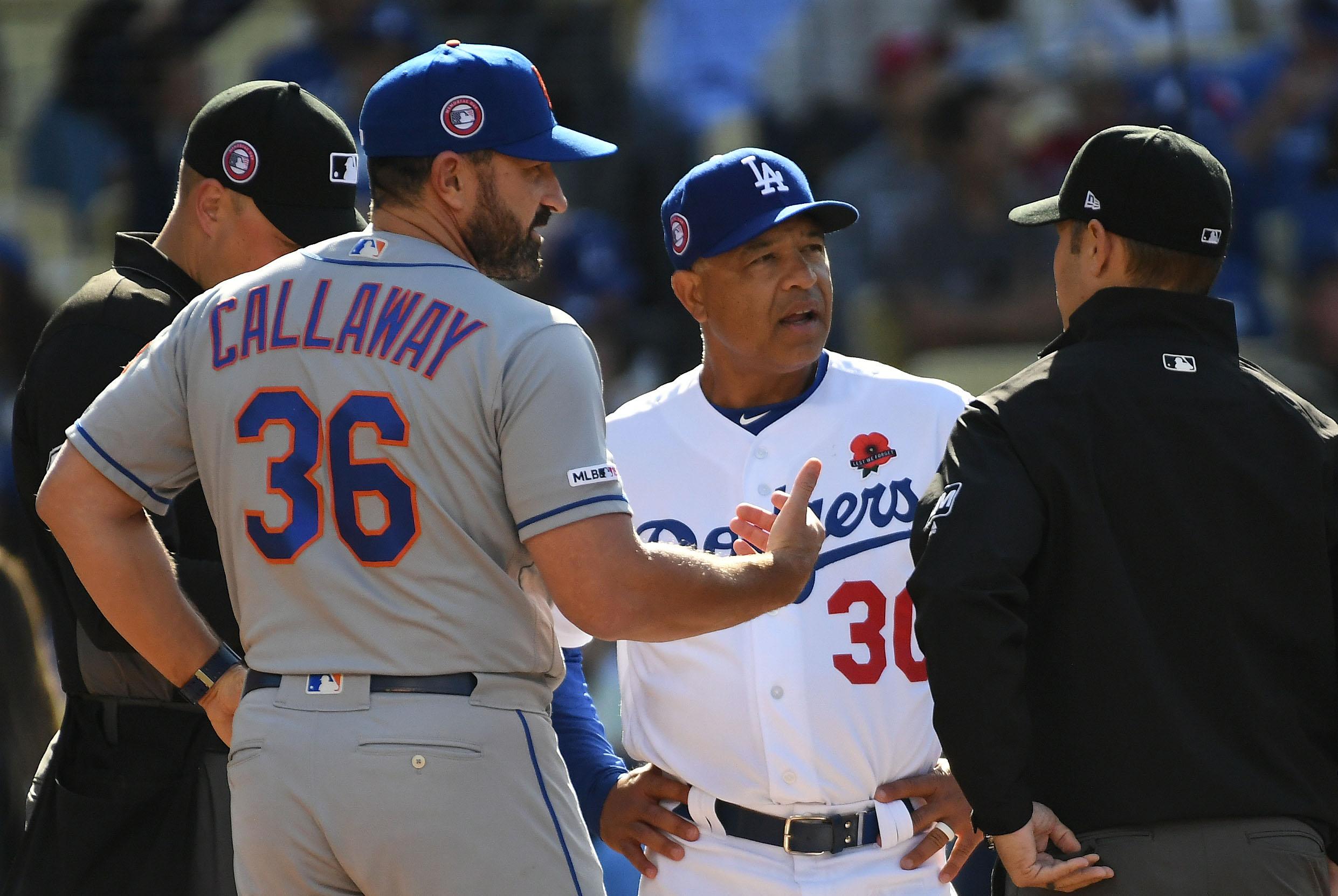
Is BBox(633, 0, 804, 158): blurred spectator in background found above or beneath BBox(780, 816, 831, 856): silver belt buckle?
above

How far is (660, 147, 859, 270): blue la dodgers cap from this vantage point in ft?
9.34

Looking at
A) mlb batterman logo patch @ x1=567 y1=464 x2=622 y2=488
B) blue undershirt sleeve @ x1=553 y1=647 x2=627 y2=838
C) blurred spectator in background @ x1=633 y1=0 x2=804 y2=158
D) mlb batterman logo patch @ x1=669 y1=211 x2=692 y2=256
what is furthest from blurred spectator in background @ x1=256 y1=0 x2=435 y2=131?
mlb batterman logo patch @ x1=567 y1=464 x2=622 y2=488

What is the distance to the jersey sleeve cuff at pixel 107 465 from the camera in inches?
81.8

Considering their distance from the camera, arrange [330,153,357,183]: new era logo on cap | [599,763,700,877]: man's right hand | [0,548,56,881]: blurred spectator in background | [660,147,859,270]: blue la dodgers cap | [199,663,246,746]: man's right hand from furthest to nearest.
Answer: [0,548,56,881]: blurred spectator in background → [660,147,859,270]: blue la dodgers cap → [330,153,357,183]: new era logo on cap → [599,763,700,877]: man's right hand → [199,663,246,746]: man's right hand

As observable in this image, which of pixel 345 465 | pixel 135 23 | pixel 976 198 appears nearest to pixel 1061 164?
pixel 976 198

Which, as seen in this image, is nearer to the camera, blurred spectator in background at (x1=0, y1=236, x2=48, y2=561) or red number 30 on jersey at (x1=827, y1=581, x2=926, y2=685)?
red number 30 on jersey at (x1=827, y1=581, x2=926, y2=685)

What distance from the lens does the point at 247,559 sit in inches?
79.3

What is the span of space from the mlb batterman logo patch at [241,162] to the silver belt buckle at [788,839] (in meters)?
1.51

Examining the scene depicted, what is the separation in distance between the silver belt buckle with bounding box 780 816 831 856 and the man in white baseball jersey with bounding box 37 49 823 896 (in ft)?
1.87

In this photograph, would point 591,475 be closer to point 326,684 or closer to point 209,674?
point 326,684

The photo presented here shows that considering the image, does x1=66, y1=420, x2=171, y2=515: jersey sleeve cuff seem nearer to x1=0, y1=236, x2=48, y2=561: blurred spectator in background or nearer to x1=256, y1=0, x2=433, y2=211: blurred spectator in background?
x1=0, y1=236, x2=48, y2=561: blurred spectator in background

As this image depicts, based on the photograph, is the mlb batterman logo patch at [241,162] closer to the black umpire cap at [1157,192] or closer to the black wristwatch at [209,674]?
the black wristwatch at [209,674]

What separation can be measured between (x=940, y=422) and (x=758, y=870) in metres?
0.87

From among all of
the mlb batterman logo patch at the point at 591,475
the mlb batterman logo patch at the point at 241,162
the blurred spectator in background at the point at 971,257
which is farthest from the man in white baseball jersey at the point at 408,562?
the blurred spectator in background at the point at 971,257
